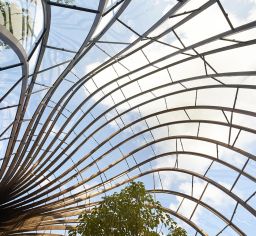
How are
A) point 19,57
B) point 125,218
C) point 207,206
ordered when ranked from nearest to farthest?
A: point 125,218 → point 19,57 → point 207,206

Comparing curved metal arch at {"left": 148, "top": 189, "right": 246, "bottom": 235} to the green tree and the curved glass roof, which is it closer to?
the curved glass roof

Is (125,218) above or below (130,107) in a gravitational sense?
below

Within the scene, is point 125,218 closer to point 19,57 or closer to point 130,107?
point 19,57

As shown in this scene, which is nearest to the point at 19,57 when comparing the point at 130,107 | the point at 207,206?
the point at 130,107

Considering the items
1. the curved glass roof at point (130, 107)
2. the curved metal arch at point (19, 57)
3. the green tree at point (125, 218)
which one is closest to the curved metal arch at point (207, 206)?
the curved glass roof at point (130, 107)

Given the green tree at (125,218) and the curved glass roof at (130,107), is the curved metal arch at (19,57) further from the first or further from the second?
the green tree at (125,218)

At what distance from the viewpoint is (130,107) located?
113ft

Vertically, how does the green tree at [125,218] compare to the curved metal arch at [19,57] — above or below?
below

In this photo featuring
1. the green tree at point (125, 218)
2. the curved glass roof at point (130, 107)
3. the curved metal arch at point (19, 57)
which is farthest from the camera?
the curved glass roof at point (130, 107)

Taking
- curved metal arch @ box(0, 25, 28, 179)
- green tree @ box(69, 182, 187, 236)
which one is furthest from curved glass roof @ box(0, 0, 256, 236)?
green tree @ box(69, 182, 187, 236)

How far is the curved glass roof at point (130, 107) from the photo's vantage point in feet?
56.1

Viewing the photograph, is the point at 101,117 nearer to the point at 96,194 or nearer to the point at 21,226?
the point at 96,194

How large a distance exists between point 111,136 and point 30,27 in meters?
24.1

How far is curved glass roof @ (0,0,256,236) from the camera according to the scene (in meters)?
17.1
